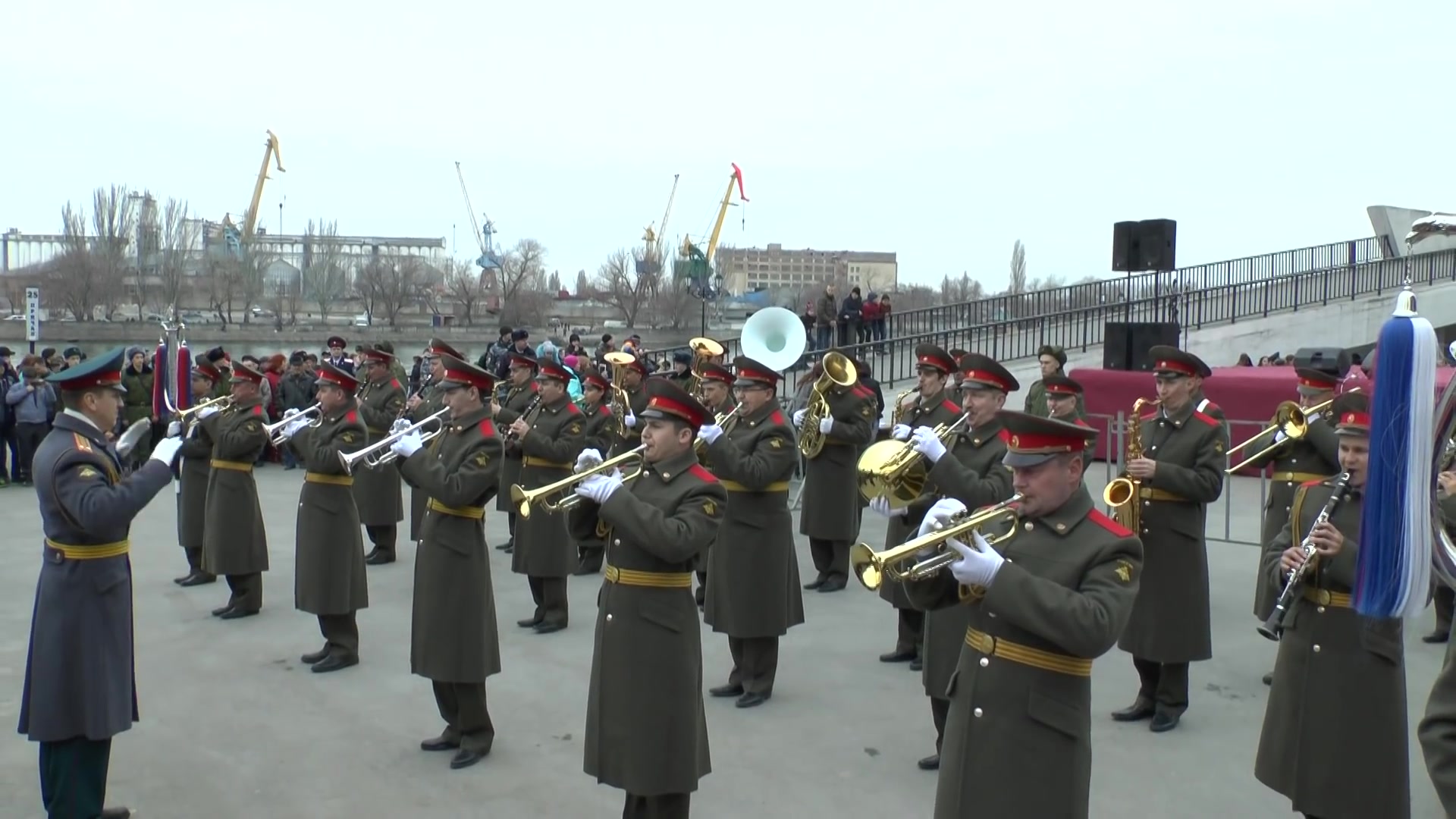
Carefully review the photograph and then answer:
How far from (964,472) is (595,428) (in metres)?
5.19

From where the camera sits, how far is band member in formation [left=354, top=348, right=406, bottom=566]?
11.3 metres

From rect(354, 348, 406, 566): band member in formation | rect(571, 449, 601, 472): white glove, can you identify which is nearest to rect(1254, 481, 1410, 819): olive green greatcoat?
rect(571, 449, 601, 472): white glove

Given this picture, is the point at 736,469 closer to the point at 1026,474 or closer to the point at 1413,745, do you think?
the point at 1026,474

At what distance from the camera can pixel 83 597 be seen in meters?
5.28

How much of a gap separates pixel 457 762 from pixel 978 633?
3360 millimetres

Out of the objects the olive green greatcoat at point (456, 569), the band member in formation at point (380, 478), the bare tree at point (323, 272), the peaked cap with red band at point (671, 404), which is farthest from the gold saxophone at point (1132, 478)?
the bare tree at point (323, 272)

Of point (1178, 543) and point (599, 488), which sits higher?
point (599, 488)

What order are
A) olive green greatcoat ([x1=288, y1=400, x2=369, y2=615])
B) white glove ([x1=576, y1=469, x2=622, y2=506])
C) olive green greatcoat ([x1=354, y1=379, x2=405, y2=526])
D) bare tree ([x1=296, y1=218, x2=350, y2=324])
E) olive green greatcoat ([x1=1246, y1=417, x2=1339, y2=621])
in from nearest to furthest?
white glove ([x1=576, y1=469, x2=622, y2=506]), olive green greatcoat ([x1=1246, y1=417, x2=1339, y2=621]), olive green greatcoat ([x1=288, y1=400, x2=369, y2=615]), olive green greatcoat ([x1=354, y1=379, x2=405, y2=526]), bare tree ([x1=296, y1=218, x2=350, y2=324])

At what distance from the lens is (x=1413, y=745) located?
21.6 ft

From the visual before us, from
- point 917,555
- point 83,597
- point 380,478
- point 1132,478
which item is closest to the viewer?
point 917,555

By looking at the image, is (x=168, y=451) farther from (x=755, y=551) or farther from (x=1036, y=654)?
(x=1036, y=654)

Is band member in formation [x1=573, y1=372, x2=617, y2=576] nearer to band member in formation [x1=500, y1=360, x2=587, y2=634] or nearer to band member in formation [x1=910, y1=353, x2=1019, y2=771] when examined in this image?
band member in formation [x1=500, y1=360, x2=587, y2=634]

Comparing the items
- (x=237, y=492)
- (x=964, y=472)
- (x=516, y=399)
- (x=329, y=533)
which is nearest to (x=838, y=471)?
(x=516, y=399)

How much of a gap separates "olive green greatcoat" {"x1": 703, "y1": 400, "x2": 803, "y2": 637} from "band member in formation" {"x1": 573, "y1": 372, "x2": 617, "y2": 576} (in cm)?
293
